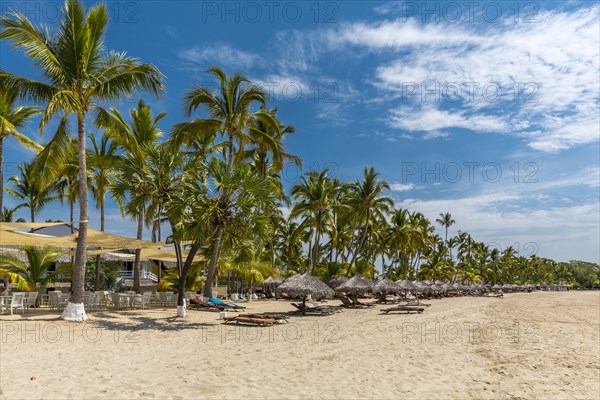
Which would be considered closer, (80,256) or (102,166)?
(80,256)

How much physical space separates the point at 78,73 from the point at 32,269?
25.6 feet

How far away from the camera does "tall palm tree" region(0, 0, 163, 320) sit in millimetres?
12859

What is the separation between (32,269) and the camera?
54.2ft

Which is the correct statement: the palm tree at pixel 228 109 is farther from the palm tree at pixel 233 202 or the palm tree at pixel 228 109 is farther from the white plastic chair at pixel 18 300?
the white plastic chair at pixel 18 300

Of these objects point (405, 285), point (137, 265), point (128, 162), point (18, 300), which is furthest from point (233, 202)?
point (405, 285)

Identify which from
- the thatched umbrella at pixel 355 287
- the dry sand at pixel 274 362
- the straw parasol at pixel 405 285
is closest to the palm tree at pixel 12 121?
the dry sand at pixel 274 362

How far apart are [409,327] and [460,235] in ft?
291

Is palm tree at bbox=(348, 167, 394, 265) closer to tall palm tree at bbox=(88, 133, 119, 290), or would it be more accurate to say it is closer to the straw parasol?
the straw parasol

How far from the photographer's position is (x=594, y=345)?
14828 mm

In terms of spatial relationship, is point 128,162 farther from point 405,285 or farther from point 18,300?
point 405,285

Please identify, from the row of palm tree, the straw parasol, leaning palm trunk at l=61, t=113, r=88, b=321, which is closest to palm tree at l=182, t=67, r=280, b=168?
the row of palm tree

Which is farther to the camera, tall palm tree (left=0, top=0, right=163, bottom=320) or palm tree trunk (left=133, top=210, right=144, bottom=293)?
palm tree trunk (left=133, top=210, right=144, bottom=293)

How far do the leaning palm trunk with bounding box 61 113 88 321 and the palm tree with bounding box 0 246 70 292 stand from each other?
3762mm

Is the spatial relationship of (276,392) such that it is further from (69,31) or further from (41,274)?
(41,274)
